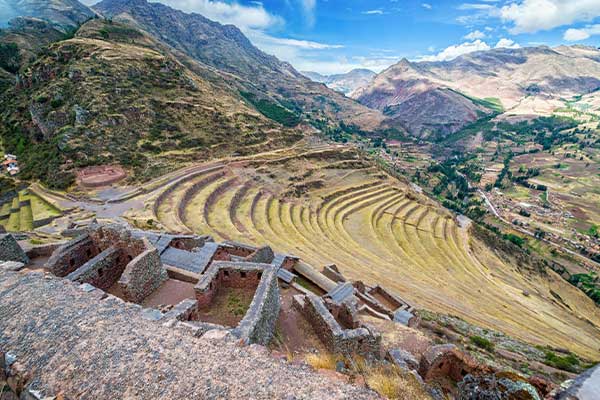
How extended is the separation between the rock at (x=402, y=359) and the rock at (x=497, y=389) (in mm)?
3419

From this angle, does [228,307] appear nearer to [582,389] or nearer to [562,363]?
[582,389]

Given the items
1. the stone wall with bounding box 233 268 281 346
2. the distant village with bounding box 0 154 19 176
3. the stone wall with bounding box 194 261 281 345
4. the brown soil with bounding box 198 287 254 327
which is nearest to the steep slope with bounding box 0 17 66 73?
the distant village with bounding box 0 154 19 176

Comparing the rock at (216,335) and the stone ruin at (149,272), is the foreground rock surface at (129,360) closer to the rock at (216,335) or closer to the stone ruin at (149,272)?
the rock at (216,335)

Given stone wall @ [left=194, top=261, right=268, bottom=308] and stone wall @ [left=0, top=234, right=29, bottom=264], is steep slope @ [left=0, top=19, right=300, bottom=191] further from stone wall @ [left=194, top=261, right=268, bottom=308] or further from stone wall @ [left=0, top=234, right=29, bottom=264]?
stone wall @ [left=194, top=261, right=268, bottom=308]

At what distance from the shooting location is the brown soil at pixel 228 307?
10.7 metres

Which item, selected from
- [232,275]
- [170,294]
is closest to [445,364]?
[232,275]

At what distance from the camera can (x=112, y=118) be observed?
43.7 meters

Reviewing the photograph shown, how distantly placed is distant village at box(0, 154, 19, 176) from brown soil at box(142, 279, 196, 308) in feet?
A: 135

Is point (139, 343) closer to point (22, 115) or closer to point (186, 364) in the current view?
point (186, 364)

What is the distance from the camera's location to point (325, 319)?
34.7 feet

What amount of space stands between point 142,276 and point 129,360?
672cm

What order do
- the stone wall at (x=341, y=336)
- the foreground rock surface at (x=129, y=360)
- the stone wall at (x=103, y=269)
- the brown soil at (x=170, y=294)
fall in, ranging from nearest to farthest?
the foreground rock surface at (x=129, y=360) < the stone wall at (x=341, y=336) < the stone wall at (x=103, y=269) < the brown soil at (x=170, y=294)

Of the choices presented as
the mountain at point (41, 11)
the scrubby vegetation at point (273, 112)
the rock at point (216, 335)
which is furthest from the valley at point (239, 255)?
the mountain at point (41, 11)

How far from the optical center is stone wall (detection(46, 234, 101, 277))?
37.9ft
